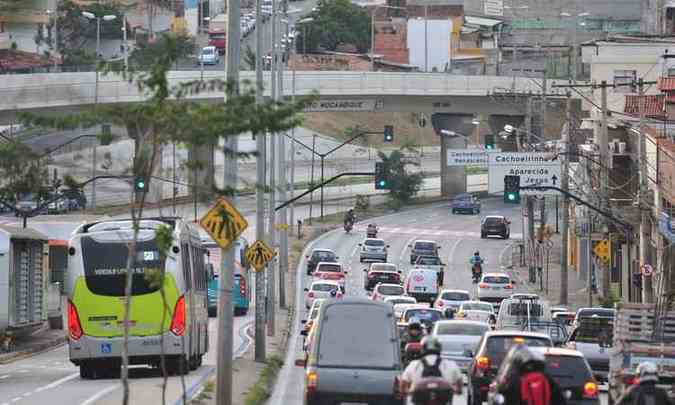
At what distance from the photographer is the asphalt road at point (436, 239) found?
79.9 m

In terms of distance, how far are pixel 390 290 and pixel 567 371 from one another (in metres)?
39.6

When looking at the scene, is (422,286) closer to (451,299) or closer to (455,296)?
(455,296)

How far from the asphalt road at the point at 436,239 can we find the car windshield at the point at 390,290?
3.22 metres

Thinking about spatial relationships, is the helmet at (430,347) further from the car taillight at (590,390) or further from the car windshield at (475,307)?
the car windshield at (475,307)

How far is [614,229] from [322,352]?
51.0 m

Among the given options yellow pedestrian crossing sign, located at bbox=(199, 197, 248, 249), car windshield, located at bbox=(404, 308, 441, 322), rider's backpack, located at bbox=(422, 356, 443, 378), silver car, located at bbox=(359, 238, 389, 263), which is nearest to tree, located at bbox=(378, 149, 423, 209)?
silver car, located at bbox=(359, 238, 389, 263)

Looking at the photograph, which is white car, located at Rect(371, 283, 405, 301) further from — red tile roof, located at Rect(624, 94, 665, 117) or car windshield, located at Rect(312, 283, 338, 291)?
red tile roof, located at Rect(624, 94, 665, 117)

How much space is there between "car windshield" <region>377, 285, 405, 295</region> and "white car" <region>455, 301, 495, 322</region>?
474 inches

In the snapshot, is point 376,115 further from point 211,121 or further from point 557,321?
point 211,121

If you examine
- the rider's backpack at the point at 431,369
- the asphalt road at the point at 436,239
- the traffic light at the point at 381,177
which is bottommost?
the asphalt road at the point at 436,239

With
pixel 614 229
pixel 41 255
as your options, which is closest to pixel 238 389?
pixel 41 255

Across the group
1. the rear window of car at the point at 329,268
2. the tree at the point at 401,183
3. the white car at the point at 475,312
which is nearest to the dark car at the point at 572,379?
the white car at the point at 475,312

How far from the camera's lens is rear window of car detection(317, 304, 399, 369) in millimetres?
22938

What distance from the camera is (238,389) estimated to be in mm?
30359
